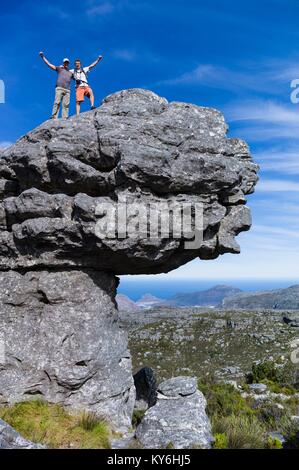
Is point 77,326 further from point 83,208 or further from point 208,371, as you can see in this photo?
point 208,371

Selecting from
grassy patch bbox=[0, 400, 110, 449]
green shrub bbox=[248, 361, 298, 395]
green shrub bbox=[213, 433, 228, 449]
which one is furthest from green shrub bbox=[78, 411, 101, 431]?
green shrub bbox=[248, 361, 298, 395]

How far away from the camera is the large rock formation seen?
1345 cm

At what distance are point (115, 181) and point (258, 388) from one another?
64.7 ft

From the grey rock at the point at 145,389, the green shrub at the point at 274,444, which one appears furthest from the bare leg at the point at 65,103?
the green shrub at the point at 274,444

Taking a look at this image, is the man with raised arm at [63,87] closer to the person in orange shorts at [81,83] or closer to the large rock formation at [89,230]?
the person in orange shorts at [81,83]

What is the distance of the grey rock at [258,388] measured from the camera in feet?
87.9

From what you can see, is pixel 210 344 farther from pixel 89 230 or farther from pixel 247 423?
pixel 89 230

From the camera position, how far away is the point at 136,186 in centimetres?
1358

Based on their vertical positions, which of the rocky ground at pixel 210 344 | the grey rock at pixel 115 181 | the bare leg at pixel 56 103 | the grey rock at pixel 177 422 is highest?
the bare leg at pixel 56 103

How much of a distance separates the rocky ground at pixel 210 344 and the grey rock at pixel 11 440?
24.0 m

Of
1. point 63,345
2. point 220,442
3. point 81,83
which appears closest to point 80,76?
point 81,83

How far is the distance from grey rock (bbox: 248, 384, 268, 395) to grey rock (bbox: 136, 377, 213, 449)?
47.1 ft

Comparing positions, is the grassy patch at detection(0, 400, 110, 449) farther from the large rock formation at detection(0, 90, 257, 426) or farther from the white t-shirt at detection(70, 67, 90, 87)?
the white t-shirt at detection(70, 67, 90, 87)
